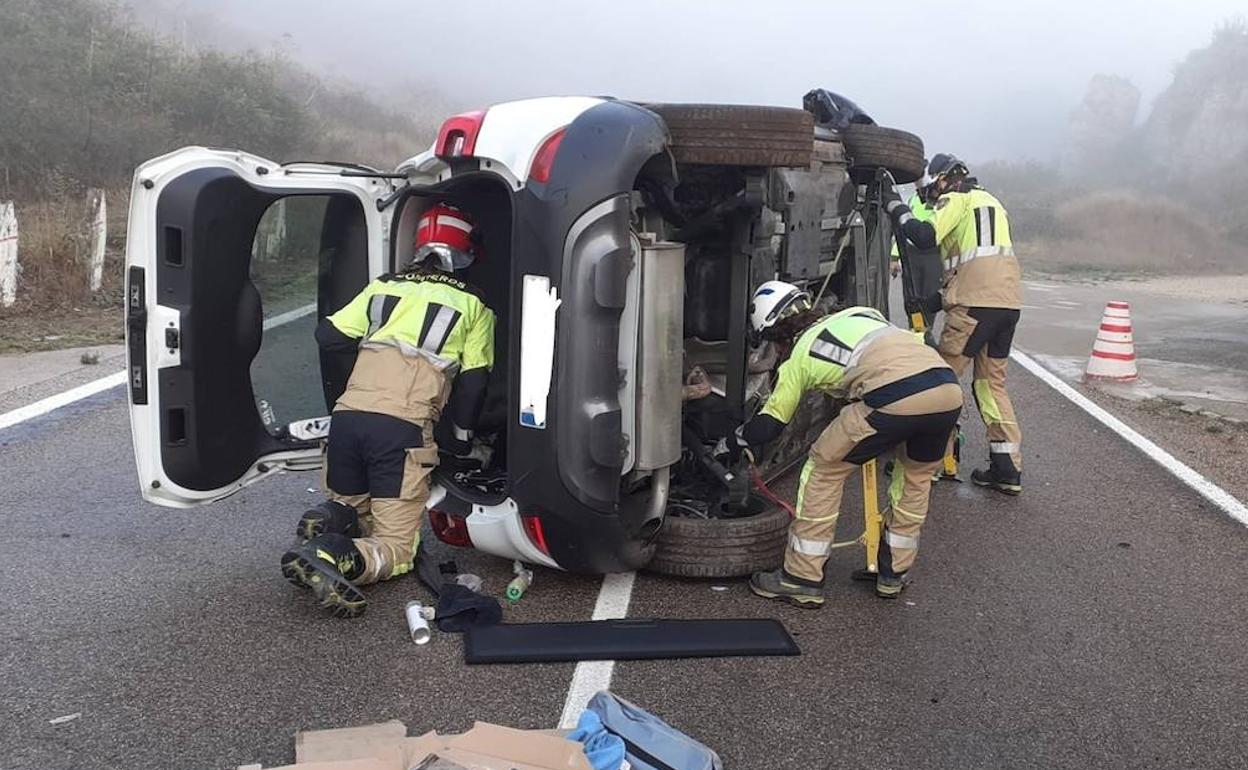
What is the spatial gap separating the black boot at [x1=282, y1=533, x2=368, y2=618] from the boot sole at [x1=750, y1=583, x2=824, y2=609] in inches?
62.4

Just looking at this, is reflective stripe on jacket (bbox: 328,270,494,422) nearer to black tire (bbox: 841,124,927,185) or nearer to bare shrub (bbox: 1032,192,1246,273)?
black tire (bbox: 841,124,927,185)

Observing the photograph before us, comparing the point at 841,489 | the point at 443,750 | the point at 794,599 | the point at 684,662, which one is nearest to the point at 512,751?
the point at 443,750

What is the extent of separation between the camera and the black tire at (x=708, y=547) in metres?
4.48

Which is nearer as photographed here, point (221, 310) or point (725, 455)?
point (221, 310)

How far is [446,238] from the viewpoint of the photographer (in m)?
4.55

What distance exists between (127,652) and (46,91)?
1931cm

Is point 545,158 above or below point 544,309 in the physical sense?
above

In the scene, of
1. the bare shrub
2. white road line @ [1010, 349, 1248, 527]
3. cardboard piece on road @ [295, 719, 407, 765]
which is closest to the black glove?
cardboard piece on road @ [295, 719, 407, 765]

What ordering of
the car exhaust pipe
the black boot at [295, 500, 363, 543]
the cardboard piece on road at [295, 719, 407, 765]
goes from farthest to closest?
the car exhaust pipe
the black boot at [295, 500, 363, 543]
the cardboard piece on road at [295, 719, 407, 765]

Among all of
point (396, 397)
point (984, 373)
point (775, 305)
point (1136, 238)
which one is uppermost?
point (775, 305)

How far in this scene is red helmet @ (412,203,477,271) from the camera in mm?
4469

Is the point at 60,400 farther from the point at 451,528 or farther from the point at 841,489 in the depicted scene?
the point at 841,489

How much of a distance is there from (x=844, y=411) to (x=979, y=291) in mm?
2256

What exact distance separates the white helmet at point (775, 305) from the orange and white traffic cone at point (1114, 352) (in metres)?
7.11
